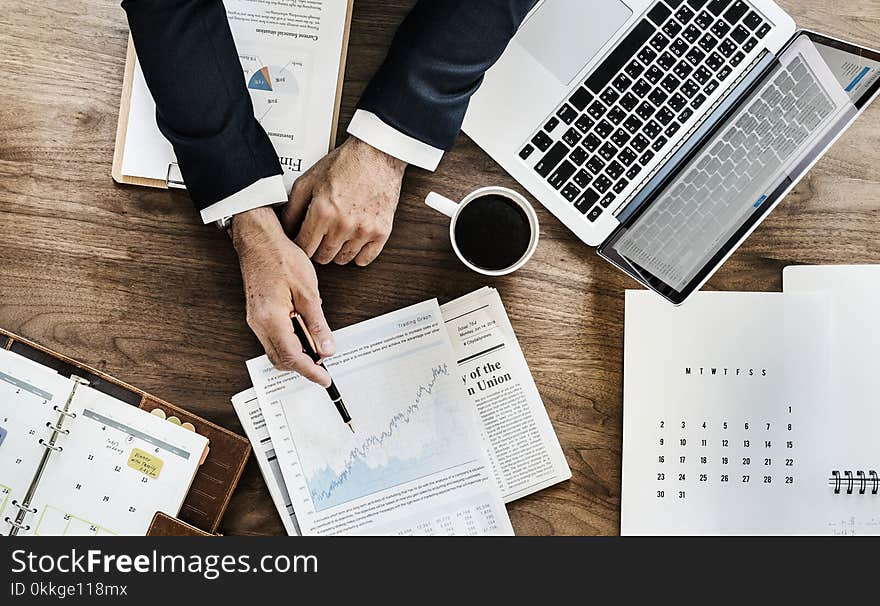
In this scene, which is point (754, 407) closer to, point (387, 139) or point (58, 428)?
point (387, 139)

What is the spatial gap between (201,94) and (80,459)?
0.50 metres

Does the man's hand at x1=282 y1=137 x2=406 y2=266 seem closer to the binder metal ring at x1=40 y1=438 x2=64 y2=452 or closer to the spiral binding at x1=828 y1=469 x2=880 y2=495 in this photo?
the binder metal ring at x1=40 y1=438 x2=64 y2=452

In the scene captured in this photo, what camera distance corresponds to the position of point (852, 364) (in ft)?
3.58

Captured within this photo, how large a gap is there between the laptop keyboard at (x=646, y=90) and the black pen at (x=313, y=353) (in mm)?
388

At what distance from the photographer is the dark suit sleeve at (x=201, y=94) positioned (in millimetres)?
967

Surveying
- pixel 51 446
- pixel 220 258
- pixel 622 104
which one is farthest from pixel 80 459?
pixel 622 104

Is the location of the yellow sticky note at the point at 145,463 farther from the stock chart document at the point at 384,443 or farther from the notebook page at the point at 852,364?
the notebook page at the point at 852,364

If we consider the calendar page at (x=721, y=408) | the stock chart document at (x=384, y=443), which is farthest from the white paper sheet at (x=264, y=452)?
the calendar page at (x=721, y=408)

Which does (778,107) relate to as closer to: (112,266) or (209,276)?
(209,276)

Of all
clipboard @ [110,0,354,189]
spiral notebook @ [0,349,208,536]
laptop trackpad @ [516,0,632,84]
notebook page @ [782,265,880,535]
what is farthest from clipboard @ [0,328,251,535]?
notebook page @ [782,265,880,535]

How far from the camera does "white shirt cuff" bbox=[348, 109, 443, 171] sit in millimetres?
1036

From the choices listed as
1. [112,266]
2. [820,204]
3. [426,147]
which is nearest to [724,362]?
[820,204]

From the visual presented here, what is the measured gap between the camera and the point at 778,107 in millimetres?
1029

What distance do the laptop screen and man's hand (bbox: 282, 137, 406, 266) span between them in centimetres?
30
